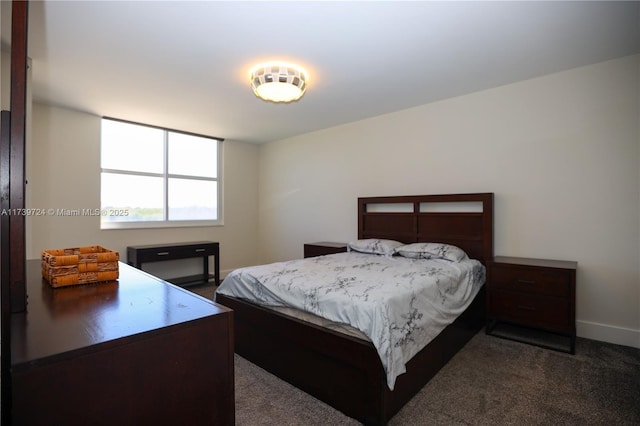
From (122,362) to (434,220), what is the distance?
10.6 feet

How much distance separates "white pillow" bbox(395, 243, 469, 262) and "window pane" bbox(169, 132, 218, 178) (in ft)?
11.4

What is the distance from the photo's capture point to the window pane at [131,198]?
417 cm

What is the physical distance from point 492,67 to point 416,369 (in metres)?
2.53

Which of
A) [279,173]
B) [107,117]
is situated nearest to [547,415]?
[279,173]

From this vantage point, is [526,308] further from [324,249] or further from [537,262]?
[324,249]

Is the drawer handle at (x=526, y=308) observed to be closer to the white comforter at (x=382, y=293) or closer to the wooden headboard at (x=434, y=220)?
the white comforter at (x=382, y=293)

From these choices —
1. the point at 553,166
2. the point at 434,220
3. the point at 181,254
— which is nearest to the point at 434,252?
the point at 434,220

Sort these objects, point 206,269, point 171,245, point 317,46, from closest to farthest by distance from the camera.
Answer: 1. point 317,46
2. point 171,245
3. point 206,269

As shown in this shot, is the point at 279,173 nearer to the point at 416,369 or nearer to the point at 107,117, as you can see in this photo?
the point at 107,117

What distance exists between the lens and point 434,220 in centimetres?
352

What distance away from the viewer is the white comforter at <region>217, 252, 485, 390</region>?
1675 millimetres

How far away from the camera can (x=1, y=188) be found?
91cm

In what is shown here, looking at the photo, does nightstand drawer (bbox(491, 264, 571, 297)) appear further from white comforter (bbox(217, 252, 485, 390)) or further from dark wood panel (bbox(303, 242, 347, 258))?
dark wood panel (bbox(303, 242, 347, 258))

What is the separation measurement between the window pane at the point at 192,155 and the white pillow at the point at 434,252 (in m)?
3.47
